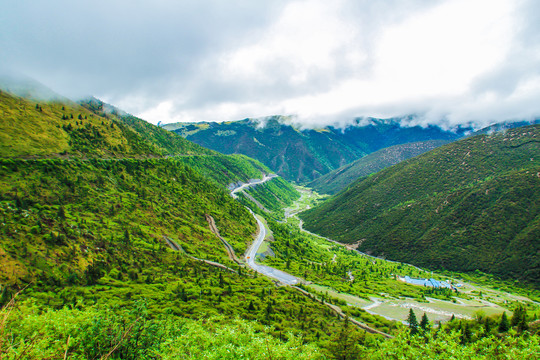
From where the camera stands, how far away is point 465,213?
133250 mm

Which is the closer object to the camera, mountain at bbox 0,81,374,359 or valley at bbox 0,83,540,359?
valley at bbox 0,83,540,359

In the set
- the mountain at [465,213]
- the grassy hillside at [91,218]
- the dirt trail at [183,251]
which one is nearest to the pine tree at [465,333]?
the dirt trail at [183,251]

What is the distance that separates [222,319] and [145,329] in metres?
21.6

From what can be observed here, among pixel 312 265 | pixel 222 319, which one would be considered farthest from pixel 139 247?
pixel 312 265

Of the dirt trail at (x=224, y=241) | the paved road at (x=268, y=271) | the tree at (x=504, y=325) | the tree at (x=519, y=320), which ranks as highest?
the tree at (x=519, y=320)

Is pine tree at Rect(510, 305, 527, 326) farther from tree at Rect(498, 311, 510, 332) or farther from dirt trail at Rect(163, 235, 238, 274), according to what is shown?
dirt trail at Rect(163, 235, 238, 274)

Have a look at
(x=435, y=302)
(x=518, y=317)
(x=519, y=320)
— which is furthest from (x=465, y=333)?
(x=435, y=302)

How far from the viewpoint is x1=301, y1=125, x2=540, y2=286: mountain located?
11200cm

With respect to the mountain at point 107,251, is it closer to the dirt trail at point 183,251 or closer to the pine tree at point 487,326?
the dirt trail at point 183,251

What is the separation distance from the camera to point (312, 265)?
114 meters

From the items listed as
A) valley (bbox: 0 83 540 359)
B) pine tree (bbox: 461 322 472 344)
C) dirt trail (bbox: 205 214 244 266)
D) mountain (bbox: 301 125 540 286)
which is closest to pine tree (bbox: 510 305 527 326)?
valley (bbox: 0 83 540 359)

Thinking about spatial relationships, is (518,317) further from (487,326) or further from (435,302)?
(435,302)

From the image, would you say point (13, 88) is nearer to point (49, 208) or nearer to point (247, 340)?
point (49, 208)

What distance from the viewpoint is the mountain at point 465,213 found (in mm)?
112000
